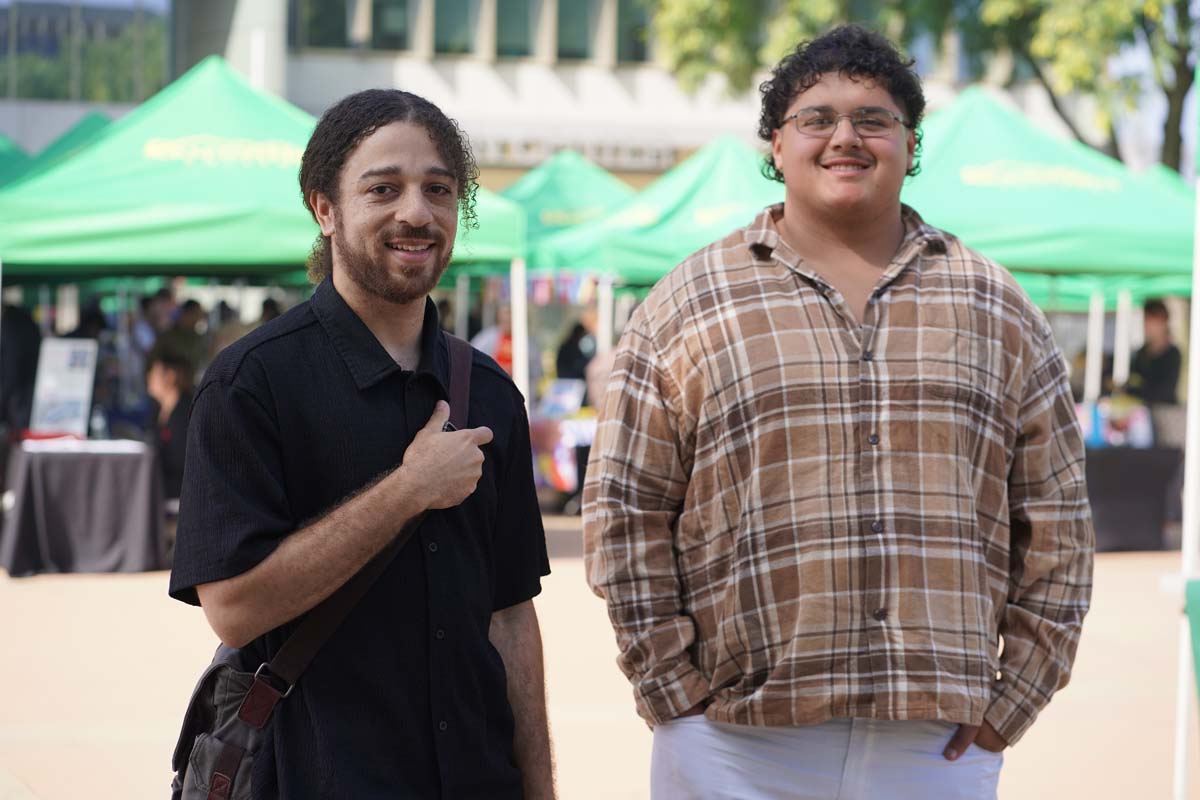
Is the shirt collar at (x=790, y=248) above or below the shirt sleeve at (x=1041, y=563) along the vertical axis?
above

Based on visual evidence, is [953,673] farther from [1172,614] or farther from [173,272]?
[173,272]

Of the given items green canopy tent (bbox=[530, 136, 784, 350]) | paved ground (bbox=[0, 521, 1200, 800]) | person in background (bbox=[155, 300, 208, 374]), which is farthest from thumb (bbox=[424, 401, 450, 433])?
green canopy tent (bbox=[530, 136, 784, 350])

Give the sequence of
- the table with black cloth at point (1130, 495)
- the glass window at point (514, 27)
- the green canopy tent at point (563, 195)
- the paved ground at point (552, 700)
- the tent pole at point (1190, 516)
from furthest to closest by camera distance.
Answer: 1. the glass window at point (514, 27)
2. the green canopy tent at point (563, 195)
3. the table with black cloth at point (1130, 495)
4. the paved ground at point (552, 700)
5. the tent pole at point (1190, 516)

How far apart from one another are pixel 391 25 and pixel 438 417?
114 ft

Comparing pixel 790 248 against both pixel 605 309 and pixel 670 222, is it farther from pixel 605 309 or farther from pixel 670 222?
pixel 605 309

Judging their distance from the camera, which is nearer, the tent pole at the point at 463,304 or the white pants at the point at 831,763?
the white pants at the point at 831,763

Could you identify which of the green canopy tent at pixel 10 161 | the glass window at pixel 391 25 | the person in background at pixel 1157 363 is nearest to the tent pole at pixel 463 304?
the green canopy tent at pixel 10 161

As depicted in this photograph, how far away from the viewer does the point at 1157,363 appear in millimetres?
13992

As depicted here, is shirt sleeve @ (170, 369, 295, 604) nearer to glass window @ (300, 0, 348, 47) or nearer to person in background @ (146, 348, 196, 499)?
person in background @ (146, 348, 196, 499)

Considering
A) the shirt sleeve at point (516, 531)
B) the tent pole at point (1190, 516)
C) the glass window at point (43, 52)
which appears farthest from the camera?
the glass window at point (43, 52)

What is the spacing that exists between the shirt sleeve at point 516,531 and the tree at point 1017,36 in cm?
1477

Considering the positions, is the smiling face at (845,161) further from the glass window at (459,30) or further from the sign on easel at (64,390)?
the glass window at (459,30)

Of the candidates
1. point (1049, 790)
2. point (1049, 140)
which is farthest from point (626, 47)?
point (1049, 790)

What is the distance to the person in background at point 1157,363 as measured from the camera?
14.0 m
